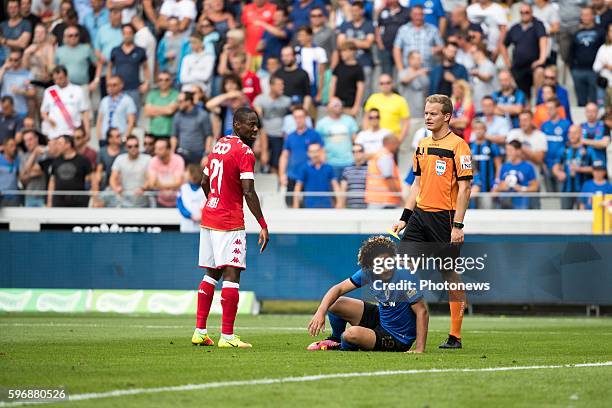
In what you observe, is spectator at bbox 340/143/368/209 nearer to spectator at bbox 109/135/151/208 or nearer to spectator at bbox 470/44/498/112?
spectator at bbox 470/44/498/112

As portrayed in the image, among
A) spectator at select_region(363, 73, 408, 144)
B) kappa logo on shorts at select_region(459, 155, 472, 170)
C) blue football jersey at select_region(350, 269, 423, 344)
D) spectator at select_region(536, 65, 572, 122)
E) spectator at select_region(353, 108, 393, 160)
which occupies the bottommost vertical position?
blue football jersey at select_region(350, 269, 423, 344)

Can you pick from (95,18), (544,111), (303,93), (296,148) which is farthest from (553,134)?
(95,18)

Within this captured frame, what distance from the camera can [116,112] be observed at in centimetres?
2330

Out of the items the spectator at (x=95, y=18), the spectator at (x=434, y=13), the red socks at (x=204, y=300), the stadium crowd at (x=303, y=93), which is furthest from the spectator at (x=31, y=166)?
the red socks at (x=204, y=300)

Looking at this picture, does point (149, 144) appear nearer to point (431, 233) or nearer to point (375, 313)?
point (431, 233)

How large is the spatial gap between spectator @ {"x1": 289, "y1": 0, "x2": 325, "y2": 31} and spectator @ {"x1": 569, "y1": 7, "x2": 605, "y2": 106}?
525 centimetres

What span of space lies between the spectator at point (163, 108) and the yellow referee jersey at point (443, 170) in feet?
40.6

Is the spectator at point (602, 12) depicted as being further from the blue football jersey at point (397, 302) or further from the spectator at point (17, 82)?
the blue football jersey at point (397, 302)

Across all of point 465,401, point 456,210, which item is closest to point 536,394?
point 465,401

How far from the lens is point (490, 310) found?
2120cm

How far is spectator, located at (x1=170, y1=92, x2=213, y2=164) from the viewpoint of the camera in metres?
22.4

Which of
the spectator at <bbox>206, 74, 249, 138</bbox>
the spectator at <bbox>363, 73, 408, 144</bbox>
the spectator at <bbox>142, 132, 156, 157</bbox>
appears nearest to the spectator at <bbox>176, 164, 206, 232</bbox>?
the spectator at <bbox>142, 132, 156, 157</bbox>

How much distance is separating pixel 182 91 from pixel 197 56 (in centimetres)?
86

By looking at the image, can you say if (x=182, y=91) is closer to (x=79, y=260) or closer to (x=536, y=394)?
(x=79, y=260)
